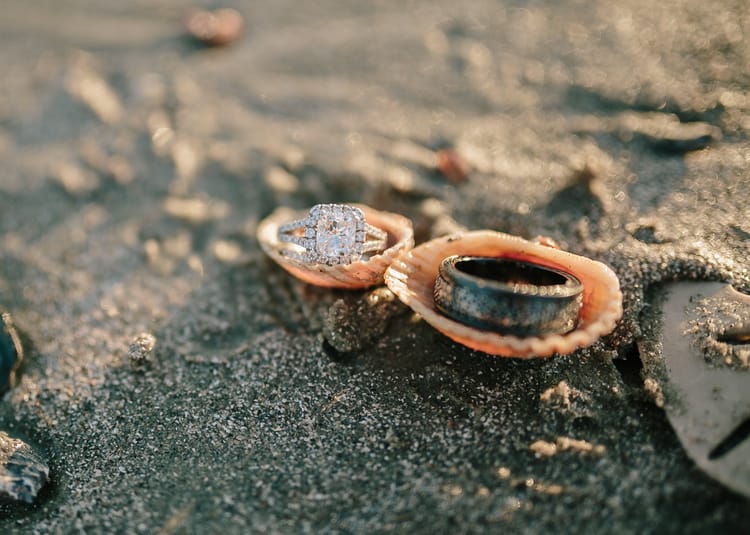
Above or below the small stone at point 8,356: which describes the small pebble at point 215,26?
above

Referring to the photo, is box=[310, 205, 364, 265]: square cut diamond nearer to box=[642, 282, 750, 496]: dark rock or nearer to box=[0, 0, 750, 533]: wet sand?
box=[0, 0, 750, 533]: wet sand

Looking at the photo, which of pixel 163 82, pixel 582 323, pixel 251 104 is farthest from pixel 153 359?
pixel 163 82

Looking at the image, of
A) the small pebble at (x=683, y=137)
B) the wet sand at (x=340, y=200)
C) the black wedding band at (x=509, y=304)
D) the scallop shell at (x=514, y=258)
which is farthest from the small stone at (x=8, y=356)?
the small pebble at (x=683, y=137)

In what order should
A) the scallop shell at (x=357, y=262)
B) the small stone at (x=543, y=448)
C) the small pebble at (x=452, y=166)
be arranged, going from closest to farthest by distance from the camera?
the small stone at (x=543, y=448) < the scallop shell at (x=357, y=262) < the small pebble at (x=452, y=166)

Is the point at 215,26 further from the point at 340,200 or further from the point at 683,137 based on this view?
the point at 683,137

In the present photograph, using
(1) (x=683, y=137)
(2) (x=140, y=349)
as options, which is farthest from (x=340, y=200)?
(1) (x=683, y=137)

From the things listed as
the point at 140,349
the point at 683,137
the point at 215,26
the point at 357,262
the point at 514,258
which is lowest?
the point at 140,349

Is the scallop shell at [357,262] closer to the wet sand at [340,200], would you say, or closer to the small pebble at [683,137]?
the wet sand at [340,200]
